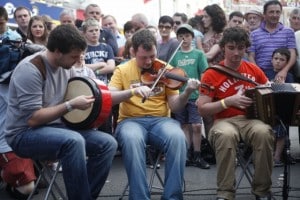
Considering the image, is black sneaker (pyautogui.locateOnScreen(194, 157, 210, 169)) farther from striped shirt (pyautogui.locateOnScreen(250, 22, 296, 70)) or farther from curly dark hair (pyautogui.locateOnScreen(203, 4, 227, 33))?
curly dark hair (pyautogui.locateOnScreen(203, 4, 227, 33))

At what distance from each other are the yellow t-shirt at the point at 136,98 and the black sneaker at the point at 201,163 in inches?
57.1

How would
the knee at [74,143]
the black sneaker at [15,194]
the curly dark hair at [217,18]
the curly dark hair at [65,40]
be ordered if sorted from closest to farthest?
the knee at [74,143] < the curly dark hair at [65,40] < the black sneaker at [15,194] < the curly dark hair at [217,18]

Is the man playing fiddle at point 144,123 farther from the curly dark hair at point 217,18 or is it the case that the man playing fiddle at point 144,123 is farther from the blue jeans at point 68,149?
the curly dark hair at point 217,18

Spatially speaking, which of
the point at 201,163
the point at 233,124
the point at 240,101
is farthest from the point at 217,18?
the point at 240,101

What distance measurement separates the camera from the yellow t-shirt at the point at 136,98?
4.23m

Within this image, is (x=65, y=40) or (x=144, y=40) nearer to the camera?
(x=65, y=40)

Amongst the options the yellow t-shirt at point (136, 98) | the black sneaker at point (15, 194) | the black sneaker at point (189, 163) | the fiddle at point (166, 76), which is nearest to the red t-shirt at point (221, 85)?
the fiddle at point (166, 76)

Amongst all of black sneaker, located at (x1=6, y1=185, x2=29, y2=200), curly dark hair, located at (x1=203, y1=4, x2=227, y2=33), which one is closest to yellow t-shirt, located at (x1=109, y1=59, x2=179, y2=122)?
black sneaker, located at (x1=6, y1=185, x2=29, y2=200)

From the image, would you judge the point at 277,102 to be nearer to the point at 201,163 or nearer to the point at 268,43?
the point at 201,163

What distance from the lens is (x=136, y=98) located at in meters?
4.23

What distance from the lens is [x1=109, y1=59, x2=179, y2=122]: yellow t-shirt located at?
423 centimetres

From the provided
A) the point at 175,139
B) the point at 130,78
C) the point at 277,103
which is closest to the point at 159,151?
the point at 175,139

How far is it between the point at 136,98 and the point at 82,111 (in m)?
0.66

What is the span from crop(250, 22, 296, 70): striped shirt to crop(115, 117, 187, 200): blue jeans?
7.11 feet
